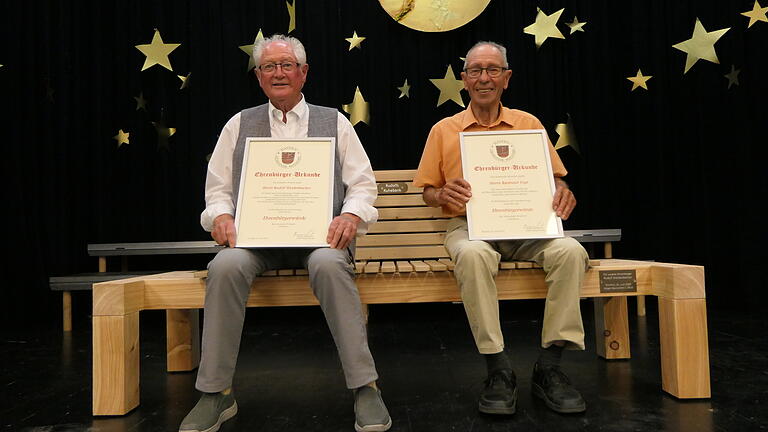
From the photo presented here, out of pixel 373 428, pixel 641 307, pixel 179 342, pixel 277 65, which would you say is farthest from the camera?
pixel 641 307

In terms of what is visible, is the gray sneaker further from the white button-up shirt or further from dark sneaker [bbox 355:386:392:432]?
the white button-up shirt

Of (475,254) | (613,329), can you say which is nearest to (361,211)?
(475,254)

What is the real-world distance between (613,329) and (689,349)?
2.00 feet

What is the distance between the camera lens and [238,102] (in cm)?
395

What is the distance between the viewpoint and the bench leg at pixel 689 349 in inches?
68.7

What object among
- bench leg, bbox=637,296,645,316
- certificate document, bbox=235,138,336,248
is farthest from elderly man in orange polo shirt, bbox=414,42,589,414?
Answer: bench leg, bbox=637,296,645,316

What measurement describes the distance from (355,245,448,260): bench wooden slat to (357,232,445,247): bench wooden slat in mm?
34

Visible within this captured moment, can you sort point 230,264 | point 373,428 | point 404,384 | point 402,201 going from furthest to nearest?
point 402,201
point 404,384
point 230,264
point 373,428

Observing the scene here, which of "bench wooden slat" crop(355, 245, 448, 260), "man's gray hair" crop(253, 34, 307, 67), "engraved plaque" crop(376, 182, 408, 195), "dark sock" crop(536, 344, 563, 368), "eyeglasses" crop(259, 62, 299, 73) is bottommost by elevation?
"dark sock" crop(536, 344, 563, 368)

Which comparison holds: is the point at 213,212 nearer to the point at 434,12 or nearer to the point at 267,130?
the point at 267,130

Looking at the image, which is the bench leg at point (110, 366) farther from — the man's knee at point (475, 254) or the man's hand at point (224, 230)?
the man's knee at point (475, 254)

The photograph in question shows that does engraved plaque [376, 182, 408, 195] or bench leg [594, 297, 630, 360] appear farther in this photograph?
engraved plaque [376, 182, 408, 195]

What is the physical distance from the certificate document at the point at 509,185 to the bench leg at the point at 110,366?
1224mm

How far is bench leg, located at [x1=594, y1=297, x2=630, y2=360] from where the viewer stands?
2354mm
